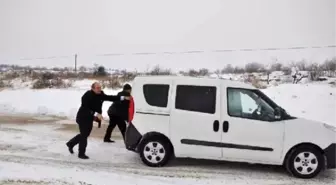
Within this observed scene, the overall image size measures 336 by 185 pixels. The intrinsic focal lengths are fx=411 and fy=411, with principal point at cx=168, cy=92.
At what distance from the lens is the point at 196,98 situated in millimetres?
7727

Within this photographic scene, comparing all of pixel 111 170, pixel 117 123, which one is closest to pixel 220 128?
pixel 111 170

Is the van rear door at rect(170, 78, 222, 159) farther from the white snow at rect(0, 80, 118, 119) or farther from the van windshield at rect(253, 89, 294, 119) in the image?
the white snow at rect(0, 80, 118, 119)

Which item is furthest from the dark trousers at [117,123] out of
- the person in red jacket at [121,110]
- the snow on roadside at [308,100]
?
the snow on roadside at [308,100]

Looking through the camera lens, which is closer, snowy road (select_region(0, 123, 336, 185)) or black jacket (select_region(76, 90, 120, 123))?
snowy road (select_region(0, 123, 336, 185))

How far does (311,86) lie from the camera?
17469 millimetres

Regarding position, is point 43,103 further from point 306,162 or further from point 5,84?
point 306,162

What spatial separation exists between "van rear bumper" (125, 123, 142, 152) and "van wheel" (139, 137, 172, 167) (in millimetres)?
140

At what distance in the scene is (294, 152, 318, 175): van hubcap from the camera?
7.28m

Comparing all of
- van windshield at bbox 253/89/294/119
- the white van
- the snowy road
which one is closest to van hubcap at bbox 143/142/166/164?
the white van

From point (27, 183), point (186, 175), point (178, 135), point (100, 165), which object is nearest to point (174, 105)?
point (178, 135)

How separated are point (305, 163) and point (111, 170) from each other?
3.48 metres

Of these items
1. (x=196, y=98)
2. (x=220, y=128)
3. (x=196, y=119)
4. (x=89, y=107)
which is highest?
(x=196, y=98)

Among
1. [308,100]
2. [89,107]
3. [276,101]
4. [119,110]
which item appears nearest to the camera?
[89,107]

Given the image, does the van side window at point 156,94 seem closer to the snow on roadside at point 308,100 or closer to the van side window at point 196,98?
the van side window at point 196,98
